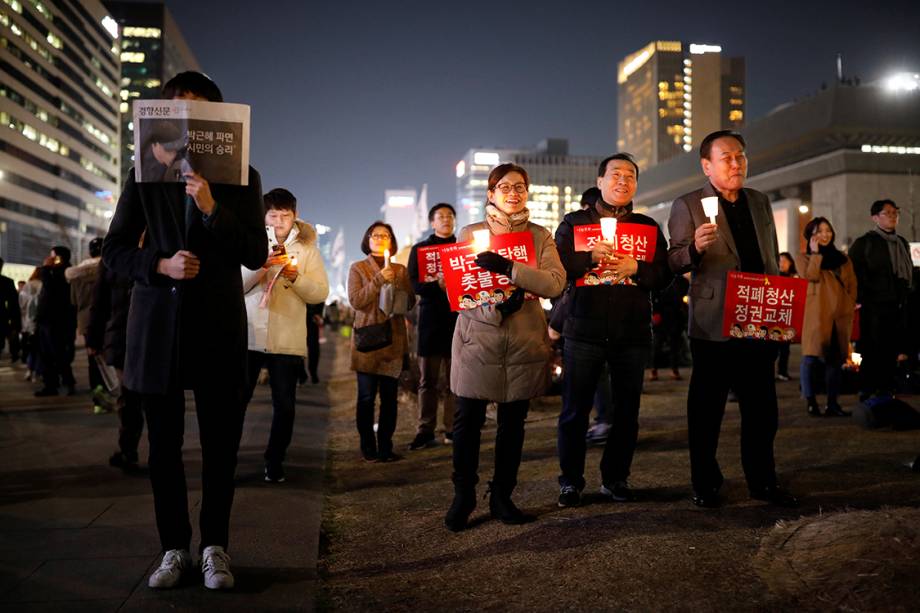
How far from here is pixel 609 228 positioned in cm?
460

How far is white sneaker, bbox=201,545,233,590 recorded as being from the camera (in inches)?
132

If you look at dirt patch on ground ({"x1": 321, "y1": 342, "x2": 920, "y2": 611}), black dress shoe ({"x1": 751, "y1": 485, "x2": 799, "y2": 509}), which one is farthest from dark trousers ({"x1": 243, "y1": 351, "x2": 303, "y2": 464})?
black dress shoe ({"x1": 751, "y1": 485, "x2": 799, "y2": 509})

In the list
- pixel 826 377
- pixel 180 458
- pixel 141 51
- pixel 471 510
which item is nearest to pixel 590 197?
pixel 471 510

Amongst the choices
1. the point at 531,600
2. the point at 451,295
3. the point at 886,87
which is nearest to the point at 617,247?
the point at 451,295

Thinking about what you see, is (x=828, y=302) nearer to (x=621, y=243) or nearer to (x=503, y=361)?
(x=621, y=243)

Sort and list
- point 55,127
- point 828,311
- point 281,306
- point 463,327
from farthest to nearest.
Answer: point 55,127 → point 828,311 → point 281,306 → point 463,327

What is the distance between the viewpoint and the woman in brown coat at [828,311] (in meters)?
8.44

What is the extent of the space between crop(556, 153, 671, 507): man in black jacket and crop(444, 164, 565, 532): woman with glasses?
14.8 inches

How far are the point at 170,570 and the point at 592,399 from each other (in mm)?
2583

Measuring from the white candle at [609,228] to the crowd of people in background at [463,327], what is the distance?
0.38ft

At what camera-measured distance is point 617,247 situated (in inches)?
186

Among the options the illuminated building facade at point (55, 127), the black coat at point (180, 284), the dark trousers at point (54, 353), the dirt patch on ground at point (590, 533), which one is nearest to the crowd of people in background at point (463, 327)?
the black coat at point (180, 284)

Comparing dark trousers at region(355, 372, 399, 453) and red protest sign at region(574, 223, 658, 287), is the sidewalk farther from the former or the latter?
red protest sign at region(574, 223, 658, 287)

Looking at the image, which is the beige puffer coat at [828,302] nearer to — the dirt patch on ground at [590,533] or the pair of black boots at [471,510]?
the dirt patch on ground at [590,533]
